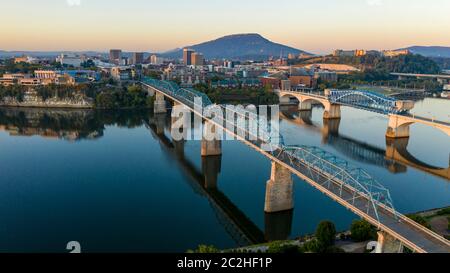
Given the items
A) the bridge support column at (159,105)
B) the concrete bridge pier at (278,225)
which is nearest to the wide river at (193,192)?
the concrete bridge pier at (278,225)

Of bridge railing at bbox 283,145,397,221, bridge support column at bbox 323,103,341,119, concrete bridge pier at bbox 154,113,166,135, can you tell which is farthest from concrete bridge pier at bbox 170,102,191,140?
bridge railing at bbox 283,145,397,221

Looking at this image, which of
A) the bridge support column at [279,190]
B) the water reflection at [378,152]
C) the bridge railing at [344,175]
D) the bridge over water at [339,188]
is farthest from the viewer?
the water reflection at [378,152]

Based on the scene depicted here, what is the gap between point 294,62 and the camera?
327ft

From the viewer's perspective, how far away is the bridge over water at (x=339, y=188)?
8.48 metres

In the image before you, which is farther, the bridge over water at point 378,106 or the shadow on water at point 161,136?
the bridge over water at point 378,106

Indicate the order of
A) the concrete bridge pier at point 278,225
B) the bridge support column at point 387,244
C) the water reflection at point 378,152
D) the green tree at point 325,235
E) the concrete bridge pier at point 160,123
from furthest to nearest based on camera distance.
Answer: the concrete bridge pier at point 160,123 < the water reflection at point 378,152 < the concrete bridge pier at point 278,225 < the green tree at point 325,235 < the bridge support column at point 387,244

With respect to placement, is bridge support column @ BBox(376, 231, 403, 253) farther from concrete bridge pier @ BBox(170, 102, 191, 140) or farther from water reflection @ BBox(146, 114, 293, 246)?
concrete bridge pier @ BBox(170, 102, 191, 140)

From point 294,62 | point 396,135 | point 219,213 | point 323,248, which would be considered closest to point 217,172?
point 219,213

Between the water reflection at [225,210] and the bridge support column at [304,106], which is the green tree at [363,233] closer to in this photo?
the water reflection at [225,210]

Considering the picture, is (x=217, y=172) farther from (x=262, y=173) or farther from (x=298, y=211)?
(x=298, y=211)

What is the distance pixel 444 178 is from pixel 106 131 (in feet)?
72.3

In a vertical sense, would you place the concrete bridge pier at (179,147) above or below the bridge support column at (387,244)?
below

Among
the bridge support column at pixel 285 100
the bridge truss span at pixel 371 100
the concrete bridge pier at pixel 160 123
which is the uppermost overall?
the bridge truss span at pixel 371 100

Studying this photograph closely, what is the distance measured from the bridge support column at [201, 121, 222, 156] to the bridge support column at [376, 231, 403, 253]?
41.0 ft
